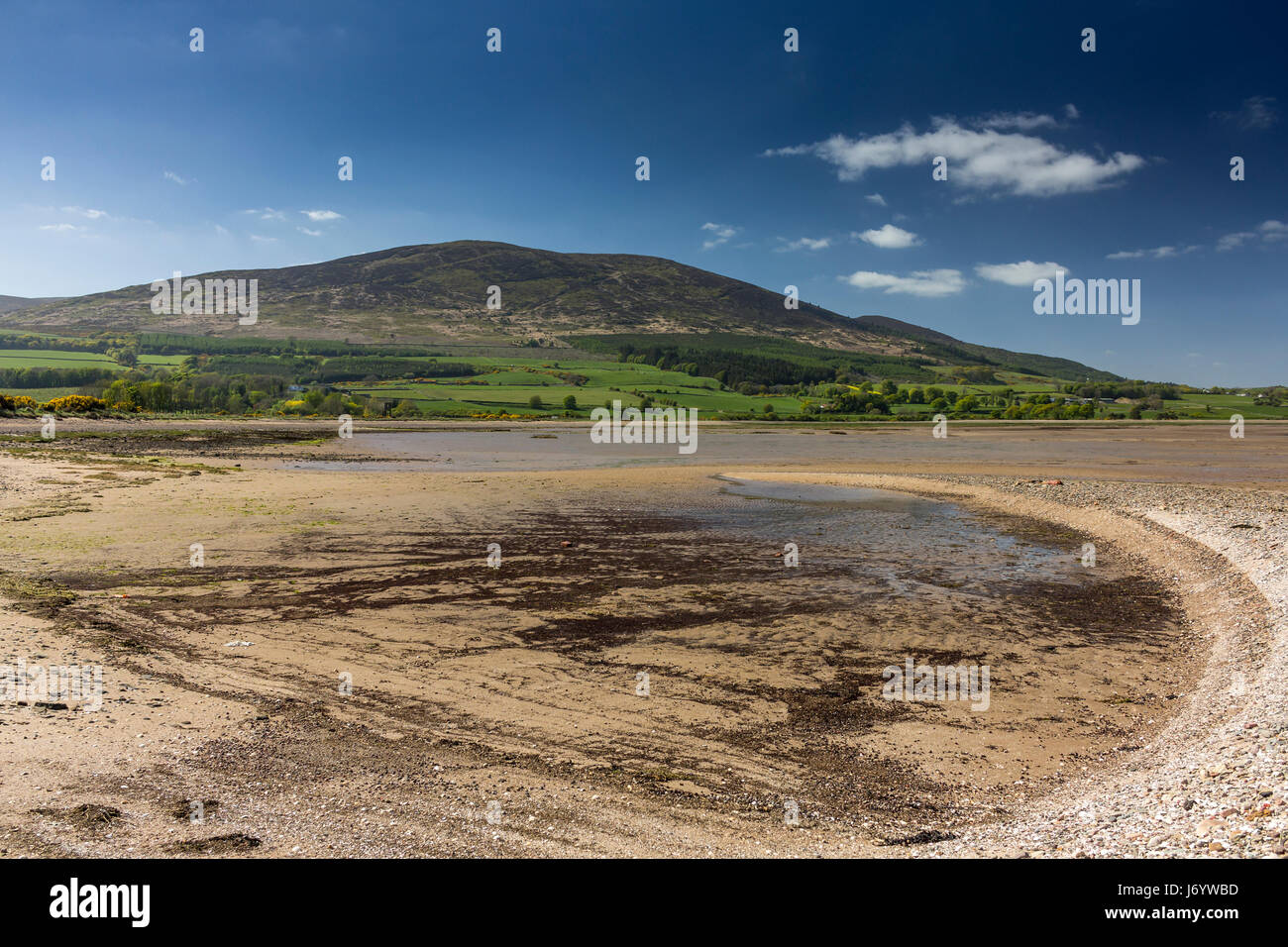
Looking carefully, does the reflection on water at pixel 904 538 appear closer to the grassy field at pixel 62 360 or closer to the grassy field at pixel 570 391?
the grassy field at pixel 570 391

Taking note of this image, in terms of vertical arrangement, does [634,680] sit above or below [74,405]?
below

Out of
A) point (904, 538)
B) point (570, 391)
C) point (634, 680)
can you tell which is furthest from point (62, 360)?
point (634, 680)

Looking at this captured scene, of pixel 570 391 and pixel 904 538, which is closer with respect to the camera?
pixel 904 538

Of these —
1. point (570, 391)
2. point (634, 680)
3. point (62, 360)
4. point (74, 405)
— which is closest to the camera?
point (634, 680)

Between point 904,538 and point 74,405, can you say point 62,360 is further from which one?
point 904,538

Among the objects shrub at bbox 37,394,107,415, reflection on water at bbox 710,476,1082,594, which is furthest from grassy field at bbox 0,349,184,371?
reflection on water at bbox 710,476,1082,594

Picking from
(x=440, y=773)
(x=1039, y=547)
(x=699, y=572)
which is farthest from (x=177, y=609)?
(x=1039, y=547)

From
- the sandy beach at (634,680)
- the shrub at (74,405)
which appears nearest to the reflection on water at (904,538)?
the sandy beach at (634,680)

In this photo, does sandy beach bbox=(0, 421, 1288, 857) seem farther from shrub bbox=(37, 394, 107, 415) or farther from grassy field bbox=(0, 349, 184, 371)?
grassy field bbox=(0, 349, 184, 371)

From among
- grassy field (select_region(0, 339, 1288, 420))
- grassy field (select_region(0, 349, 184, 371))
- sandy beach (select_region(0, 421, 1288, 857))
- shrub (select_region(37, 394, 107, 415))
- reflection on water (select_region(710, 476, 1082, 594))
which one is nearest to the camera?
sandy beach (select_region(0, 421, 1288, 857))

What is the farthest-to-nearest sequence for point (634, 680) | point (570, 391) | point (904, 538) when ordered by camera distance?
point (570, 391) → point (904, 538) → point (634, 680)
